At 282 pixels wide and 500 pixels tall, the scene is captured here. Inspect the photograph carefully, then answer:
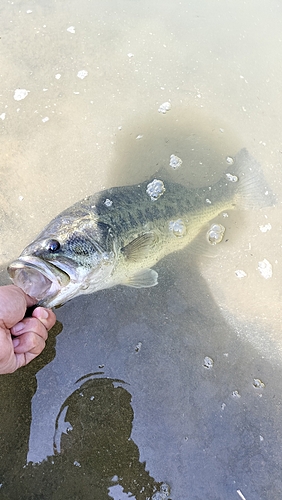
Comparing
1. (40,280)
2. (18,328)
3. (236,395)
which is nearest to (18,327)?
(18,328)

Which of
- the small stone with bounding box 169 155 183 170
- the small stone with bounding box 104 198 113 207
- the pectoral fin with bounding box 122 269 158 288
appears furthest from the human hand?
the small stone with bounding box 169 155 183 170

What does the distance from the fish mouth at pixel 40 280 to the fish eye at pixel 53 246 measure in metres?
0.14

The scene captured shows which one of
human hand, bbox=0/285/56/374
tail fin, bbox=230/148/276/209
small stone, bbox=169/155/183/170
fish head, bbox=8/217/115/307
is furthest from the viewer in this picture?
small stone, bbox=169/155/183/170

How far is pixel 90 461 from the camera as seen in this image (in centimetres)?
275

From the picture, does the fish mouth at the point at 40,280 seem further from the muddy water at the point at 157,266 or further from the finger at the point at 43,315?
the muddy water at the point at 157,266

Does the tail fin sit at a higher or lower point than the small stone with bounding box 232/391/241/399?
higher

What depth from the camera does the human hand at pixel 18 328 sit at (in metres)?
2.34

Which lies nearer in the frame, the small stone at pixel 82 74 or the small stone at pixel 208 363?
the small stone at pixel 208 363

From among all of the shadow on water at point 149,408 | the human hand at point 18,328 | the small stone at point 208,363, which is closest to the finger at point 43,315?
the human hand at point 18,328

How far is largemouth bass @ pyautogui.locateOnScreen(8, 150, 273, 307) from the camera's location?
2641mm

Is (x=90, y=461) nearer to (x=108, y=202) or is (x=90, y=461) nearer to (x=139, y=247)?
(x=139, y=247)

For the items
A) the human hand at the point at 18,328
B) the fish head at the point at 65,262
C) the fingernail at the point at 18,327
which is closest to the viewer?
the human hand at the point at 18,328

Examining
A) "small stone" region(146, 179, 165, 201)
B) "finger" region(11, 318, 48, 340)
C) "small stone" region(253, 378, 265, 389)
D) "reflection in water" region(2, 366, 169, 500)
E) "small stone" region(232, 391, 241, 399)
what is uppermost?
"finger" region(11, 318, 48, 340)

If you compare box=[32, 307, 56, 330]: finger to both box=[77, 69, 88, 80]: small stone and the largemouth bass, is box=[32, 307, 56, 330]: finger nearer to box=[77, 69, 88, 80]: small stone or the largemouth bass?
the largemouth bass
